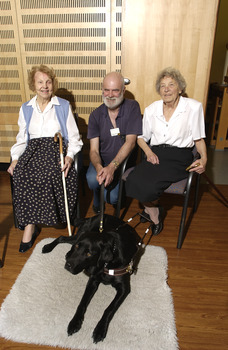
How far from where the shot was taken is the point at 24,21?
2678mm

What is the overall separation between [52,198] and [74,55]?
155cm

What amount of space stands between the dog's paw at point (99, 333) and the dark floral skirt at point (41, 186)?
0.84 meters

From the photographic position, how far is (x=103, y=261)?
1474mm

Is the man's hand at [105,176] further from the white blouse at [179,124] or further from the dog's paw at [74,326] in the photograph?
the dog's paw at [74,326]

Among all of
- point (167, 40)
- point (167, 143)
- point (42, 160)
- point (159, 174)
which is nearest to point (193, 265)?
point (159, 174)

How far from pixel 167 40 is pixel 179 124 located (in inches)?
38.6

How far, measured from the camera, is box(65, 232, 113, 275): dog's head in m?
1.45

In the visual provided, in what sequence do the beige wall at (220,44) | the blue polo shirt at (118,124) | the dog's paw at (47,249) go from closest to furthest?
1. the dog's paw at (47,249)
2. the blue polo shirt at (118,124)
3. the beige wall at (220,44)

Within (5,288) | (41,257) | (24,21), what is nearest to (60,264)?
(41,257)

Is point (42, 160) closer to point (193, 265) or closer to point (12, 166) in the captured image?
point (12, 166)

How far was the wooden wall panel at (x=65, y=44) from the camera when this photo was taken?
8.49ft

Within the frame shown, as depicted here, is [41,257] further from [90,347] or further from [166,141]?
[166,141]

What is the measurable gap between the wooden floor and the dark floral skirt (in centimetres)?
26

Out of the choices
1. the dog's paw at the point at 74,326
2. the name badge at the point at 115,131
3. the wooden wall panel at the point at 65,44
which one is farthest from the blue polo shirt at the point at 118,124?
the dog's paw at the point at 74,326
